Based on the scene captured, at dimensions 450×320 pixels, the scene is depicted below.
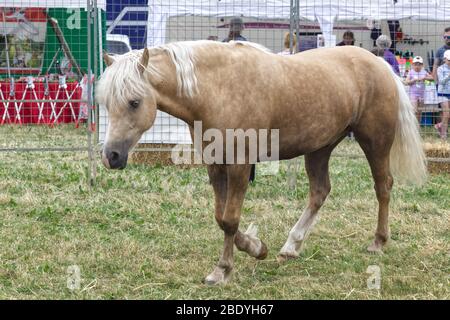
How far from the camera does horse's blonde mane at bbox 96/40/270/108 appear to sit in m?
4.07

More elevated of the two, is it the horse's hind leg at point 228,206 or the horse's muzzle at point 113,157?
the horse's muzzle at point 113,157

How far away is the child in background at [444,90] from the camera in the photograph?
A: 10656 mm

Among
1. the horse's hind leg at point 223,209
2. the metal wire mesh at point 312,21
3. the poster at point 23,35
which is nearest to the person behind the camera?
the horse's hind leg at point 223,209

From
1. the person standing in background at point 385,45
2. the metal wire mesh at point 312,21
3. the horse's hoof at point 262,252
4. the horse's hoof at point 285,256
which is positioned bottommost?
the horse's hoof at point 285,256

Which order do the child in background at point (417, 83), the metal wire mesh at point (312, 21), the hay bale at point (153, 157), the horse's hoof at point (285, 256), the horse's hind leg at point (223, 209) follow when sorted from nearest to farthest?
the horse's hind leg at point (223, 209), the horse's hoof at point (285, 256), the hay bale at point (153, 157), the child in background at point (417, 83), the metal wire mesh at point (312, 21)

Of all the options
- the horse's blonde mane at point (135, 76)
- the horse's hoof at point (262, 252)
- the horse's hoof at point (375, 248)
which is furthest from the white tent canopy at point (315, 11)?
the horse's blonde mane at point (135, 76)

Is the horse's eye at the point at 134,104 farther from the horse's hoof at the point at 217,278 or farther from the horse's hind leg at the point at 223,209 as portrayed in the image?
the horse's hoof at the point at 217,278

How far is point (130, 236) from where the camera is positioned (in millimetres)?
5809

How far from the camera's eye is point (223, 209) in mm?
4719

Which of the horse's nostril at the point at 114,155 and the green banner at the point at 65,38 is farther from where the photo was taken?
the green banner at the point at 65,38

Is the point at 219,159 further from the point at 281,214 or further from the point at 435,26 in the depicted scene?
the point at 435,26

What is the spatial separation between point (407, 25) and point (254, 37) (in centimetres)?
352

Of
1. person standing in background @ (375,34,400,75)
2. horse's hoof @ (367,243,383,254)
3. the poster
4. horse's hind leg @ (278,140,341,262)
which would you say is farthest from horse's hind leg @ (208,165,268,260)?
the poster

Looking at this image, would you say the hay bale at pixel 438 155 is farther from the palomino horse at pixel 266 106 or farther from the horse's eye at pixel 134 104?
the horse's eye at pixel 134 104
